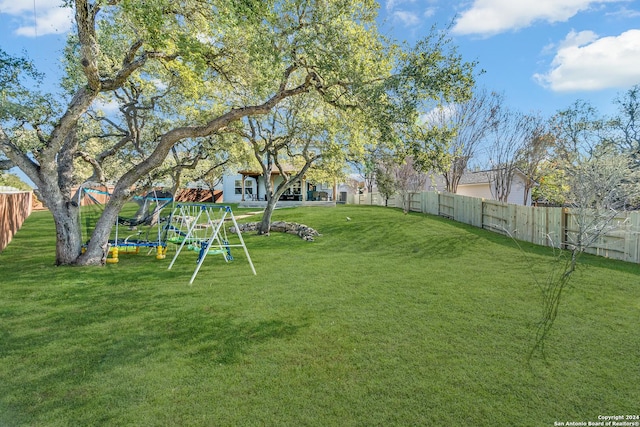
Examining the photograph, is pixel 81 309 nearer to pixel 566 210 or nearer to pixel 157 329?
pixel 157 329

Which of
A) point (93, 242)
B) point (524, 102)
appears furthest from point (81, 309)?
point (524, 102)

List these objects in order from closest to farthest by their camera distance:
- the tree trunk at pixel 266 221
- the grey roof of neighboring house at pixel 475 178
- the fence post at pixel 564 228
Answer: the fence post at pixel 564 228
the tree trunk at pixel 266 221
the grey roof of neighboring house at pixel 475 178

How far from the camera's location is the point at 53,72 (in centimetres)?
1034

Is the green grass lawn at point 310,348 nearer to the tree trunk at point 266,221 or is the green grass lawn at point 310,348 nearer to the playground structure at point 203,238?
the playground structure at point 203,238

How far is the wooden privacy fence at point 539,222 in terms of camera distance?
30.5 ft

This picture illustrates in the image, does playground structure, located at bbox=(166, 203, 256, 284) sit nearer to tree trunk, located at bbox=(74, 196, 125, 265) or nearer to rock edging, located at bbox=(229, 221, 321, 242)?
rock edging, located at bbox=(229, 221, 321, 242)

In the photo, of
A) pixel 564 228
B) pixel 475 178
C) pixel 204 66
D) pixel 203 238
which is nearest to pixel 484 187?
pixel 475 178

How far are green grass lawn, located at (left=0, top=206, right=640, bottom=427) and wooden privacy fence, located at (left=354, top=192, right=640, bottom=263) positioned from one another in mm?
1525

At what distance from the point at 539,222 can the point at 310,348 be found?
11.4 m

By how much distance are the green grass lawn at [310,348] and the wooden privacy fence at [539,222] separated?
60.0 inches

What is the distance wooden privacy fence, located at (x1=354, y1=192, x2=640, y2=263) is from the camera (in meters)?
9.28

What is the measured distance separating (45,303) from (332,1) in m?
7.79

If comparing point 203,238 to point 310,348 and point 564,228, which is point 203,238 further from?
point 564,228

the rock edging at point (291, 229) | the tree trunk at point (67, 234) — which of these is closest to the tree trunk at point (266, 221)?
the rock edging at point (291, 229)
